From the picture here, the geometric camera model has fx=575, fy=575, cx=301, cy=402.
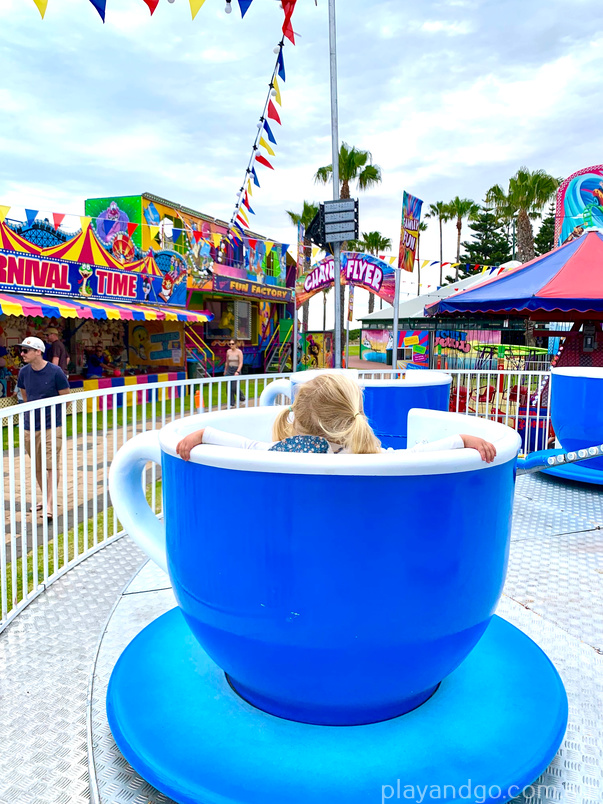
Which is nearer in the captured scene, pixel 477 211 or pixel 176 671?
pixel 176 671

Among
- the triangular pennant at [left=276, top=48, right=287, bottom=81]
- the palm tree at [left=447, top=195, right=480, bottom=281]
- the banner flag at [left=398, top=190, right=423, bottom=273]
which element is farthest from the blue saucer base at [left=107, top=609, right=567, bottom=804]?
the palm tree at [left=447, top=195, right=480, bottom=281]

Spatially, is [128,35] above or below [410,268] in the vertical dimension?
above

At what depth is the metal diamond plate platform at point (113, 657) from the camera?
56.7 inches

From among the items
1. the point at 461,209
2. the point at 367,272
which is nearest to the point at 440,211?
the point at 461,209

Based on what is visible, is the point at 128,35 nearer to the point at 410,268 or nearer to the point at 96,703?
the point at 96,703

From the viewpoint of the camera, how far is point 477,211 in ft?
138

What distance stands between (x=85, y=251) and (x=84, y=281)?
587mm

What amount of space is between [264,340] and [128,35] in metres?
16.3

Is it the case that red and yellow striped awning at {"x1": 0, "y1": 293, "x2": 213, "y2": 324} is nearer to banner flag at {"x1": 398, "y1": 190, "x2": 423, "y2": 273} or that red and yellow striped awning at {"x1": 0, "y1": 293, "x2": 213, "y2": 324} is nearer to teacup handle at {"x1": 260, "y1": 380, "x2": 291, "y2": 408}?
banner flag at {"x1": 398, "y1": 190, "x2": 423, "y2": 273}

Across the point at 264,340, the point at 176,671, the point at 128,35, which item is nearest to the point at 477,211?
the point at 264,340

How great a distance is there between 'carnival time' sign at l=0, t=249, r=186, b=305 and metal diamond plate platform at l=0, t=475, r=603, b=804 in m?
8.27

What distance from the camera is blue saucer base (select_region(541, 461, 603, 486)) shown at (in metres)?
4.15

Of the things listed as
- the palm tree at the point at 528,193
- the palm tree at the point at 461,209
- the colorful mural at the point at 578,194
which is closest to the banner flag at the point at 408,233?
the colorful mural at the point at 578,194

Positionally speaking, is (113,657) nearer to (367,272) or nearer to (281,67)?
(281,67)
